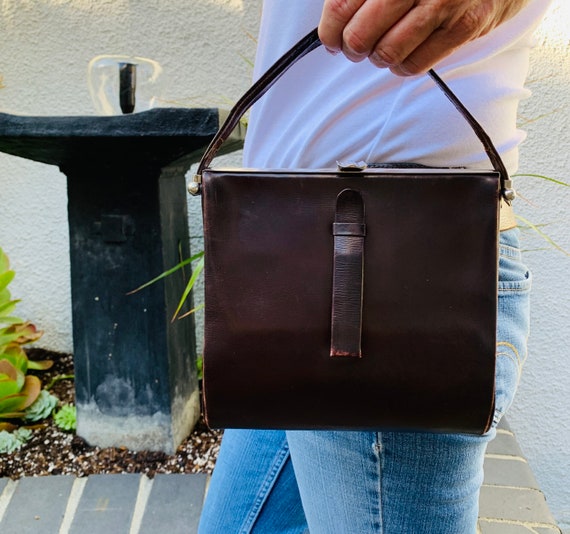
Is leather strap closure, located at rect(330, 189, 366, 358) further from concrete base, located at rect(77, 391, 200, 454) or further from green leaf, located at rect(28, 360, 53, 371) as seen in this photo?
green leaf, located at rect(28, 360, 53, 371)

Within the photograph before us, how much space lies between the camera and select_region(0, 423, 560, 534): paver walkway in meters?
1.64

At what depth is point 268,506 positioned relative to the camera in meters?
1.02

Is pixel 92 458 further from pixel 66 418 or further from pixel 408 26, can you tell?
pixel 408 26

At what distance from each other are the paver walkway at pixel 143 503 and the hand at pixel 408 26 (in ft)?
4.53

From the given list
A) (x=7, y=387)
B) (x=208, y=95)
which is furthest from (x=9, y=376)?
(x=208, y=95)

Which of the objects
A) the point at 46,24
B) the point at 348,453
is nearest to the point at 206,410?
the point at 348,453

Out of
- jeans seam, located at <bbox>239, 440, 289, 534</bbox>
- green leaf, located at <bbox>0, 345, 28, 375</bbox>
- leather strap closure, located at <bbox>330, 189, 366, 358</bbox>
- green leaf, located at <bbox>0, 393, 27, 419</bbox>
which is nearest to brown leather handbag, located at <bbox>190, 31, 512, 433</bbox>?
leather strap closure, located at <bbox>330, 189, 366, 358</bbox>

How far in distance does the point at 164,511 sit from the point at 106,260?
713 millimetres

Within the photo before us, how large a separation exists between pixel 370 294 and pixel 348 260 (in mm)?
45

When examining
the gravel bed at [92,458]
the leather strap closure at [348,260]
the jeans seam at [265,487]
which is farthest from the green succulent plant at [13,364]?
the leather strap closure at [348,260]

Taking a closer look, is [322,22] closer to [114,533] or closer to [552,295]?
[114,533]

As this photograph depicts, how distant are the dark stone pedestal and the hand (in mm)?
1012

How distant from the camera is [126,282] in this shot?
179 centimetres

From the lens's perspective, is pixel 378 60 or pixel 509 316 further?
pixel 509 316
